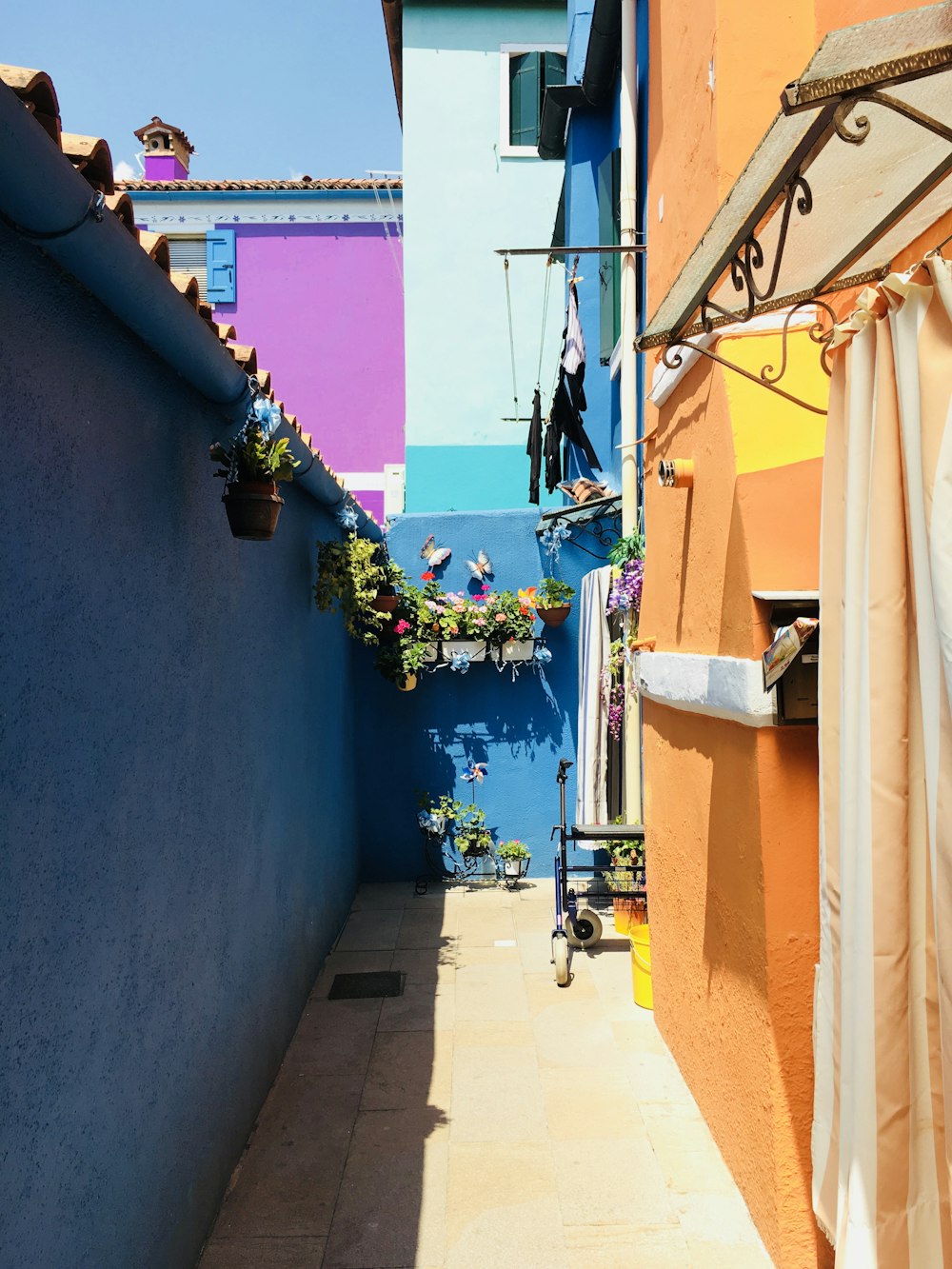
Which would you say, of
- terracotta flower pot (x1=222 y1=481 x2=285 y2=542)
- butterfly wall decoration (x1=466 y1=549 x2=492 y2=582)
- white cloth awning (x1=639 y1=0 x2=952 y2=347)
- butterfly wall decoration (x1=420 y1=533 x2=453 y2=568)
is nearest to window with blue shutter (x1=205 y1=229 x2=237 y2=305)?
butterfly wall decoration (x1=420 y1=533 x2=453 y2=568)

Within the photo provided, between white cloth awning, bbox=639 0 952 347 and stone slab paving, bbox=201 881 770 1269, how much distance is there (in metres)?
3.13

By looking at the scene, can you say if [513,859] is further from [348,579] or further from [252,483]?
[252,483]

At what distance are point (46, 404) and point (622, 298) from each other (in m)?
5.25

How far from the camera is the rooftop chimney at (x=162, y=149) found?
15477 millimetres

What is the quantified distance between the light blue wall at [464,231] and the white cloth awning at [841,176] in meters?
9.59

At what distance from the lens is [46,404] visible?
2.30 metres

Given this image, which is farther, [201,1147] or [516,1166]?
[516,1166]

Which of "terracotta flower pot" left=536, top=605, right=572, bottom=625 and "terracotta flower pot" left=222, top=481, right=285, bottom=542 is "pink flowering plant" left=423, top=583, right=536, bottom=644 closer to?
"terracotta flower pot" left=536, top=605, right=572, bottom=625

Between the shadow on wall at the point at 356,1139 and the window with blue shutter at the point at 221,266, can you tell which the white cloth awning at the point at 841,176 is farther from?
the window with blue shutter at the point at 221,266

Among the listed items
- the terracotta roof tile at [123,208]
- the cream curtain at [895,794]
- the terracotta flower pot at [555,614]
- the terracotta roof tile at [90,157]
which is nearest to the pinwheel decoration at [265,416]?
the terracotta roof tile at [123,208]

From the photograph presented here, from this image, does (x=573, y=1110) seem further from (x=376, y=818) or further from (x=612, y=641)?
(x=376, y=818)

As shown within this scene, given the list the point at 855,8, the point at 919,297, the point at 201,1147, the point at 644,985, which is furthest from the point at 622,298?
the point at 201,1147

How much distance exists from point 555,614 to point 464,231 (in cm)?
656

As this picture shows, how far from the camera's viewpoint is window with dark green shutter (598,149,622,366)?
24.4 ft
